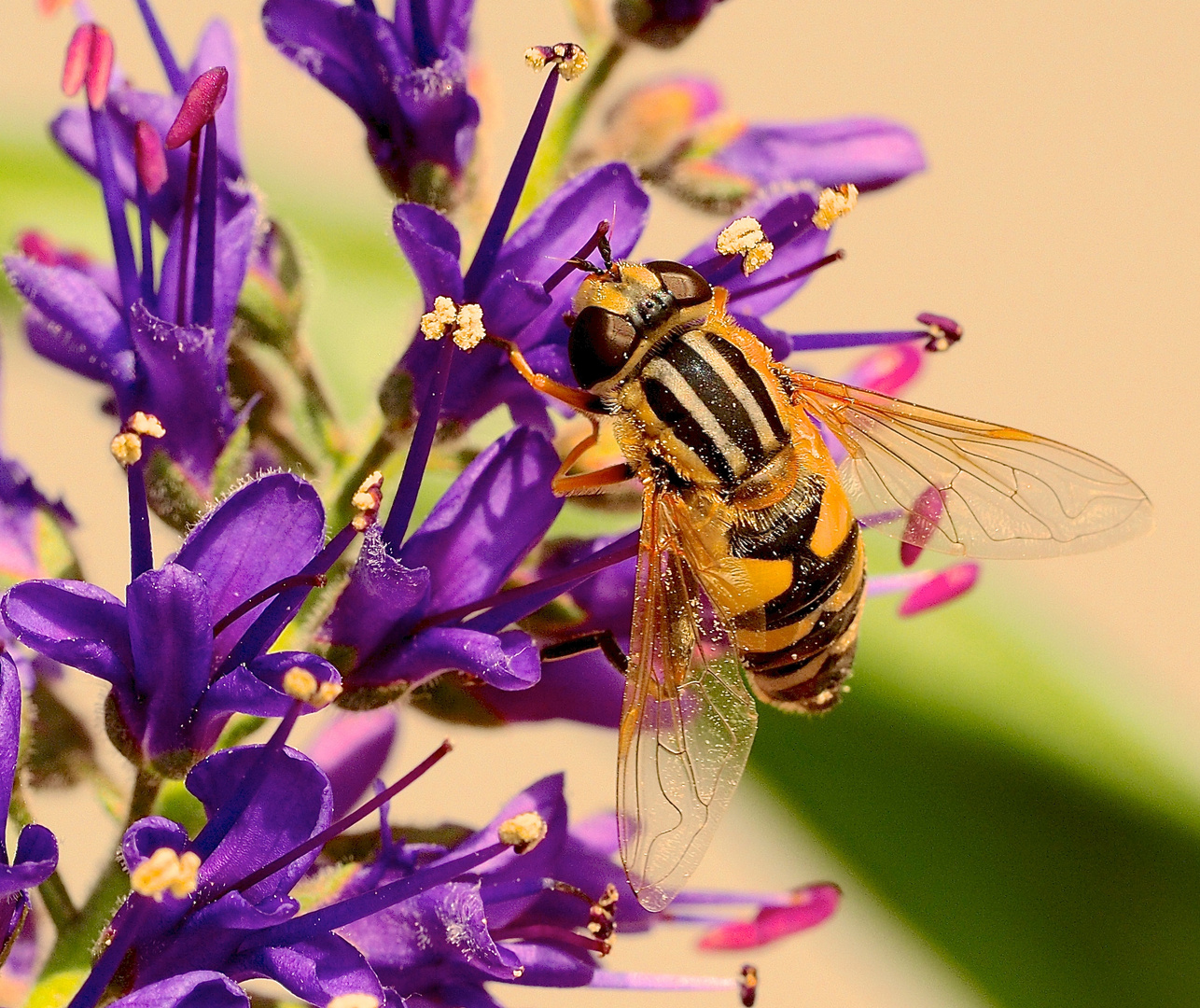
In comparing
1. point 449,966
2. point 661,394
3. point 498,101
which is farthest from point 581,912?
point 498,101

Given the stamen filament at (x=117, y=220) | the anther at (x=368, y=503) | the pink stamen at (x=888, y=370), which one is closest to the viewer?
the anther at (x=368, y=503)

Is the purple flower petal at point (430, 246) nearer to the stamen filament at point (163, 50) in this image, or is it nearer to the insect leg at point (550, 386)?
the insect leg at point (550, 386)

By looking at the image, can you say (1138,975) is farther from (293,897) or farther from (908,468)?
(293,897)

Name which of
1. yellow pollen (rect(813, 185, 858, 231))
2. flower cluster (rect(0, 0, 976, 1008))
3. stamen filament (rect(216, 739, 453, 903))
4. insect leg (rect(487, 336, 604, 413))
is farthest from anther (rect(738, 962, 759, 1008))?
yellow pollen (rect(813, 185, 858, 231))

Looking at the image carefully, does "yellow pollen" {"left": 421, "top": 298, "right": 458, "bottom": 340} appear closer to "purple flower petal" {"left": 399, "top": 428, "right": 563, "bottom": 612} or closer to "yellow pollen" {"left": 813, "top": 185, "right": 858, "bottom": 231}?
"purple flower petal" {"left": 399, "top": 428, "right": 563, "bottom": 612}

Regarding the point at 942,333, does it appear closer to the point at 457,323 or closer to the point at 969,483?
the point at 969,483

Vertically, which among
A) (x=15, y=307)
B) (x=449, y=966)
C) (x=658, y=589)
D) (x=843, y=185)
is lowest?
(x=15, y=307)

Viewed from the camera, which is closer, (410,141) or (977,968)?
(410,141)

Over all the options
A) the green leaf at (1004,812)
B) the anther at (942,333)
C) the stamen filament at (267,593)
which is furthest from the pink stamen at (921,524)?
the green leaf at (1004,812)
